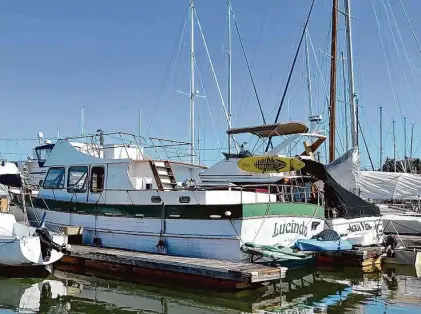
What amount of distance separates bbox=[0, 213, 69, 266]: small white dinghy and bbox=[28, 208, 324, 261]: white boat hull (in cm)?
178

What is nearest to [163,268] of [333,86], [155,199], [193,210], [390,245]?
[193,210]

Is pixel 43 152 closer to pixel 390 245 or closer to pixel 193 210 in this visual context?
pixel 193 210

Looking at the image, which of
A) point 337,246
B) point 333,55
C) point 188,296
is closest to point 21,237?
point 188,296

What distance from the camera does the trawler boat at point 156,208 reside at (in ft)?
41.6

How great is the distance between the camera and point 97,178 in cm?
1568

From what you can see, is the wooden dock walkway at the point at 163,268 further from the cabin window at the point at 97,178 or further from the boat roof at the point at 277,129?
the boat roof at the point at 277,129

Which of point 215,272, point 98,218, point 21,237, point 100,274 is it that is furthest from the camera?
point 98,218

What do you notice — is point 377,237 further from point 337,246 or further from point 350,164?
point 337,246

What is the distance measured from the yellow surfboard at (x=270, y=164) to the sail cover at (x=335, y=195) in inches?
32.5

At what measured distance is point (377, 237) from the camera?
17.2 meters

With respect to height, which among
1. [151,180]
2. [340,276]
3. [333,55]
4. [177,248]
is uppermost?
[333,55]

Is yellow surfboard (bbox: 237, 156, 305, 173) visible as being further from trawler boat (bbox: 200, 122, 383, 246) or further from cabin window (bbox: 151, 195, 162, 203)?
cabin window (bbox: 151, 195, 162, 203)

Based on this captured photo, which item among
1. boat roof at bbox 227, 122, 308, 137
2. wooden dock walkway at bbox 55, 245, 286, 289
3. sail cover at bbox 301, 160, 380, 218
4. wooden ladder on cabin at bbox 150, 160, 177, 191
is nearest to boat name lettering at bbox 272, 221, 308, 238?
wooden dock walkway at bbox 55, 245, 286, 289

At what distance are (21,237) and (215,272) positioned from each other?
5.05 m
